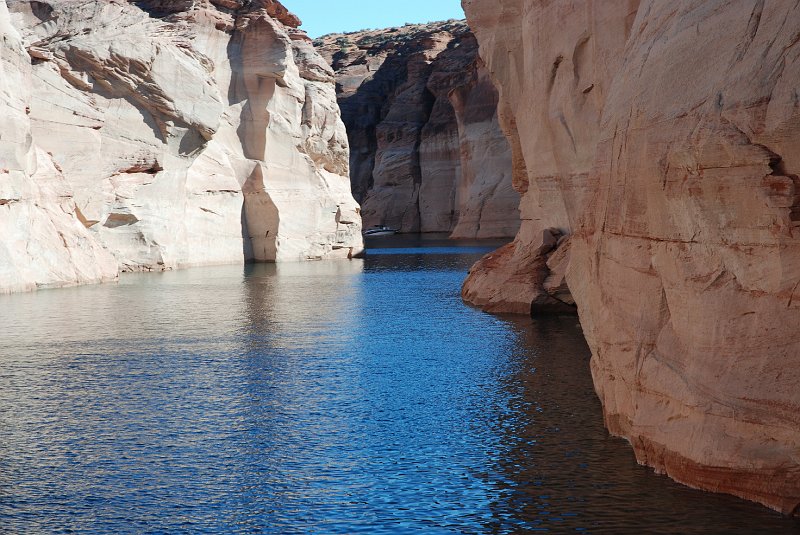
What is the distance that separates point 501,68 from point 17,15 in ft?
58.2

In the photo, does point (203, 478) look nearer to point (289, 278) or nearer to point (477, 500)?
point (477, 500)

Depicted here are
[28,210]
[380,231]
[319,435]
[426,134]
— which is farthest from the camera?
[380,231]

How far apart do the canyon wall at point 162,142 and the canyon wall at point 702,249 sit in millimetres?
19008

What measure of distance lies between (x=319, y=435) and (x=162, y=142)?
2671cm

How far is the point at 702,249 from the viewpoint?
6625 millimetres

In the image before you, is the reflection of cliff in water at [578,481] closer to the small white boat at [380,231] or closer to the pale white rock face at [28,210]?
the pale white rock face at [28,210]

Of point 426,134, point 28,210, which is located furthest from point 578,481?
point 426,134

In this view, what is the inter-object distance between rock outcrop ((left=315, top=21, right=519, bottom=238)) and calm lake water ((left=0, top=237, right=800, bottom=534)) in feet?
138

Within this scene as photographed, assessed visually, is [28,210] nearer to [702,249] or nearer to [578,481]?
[578,481]

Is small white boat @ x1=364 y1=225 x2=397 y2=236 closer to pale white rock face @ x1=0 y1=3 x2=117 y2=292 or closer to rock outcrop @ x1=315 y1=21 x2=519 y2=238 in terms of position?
rock outcrop @ x1=315 y1=21 x2=519 y2=238

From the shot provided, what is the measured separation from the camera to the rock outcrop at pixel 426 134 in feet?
194

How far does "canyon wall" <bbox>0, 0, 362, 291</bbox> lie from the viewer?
2586 cm

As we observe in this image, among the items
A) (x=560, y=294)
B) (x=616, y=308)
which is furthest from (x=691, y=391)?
(x=560, y=294)

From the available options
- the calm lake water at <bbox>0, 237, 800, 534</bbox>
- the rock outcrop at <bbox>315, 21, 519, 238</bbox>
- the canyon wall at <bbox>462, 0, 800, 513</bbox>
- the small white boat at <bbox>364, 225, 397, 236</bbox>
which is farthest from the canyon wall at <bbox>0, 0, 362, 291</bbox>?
the small white boat at <bbox>364, 225, 397, 236</bbox>
